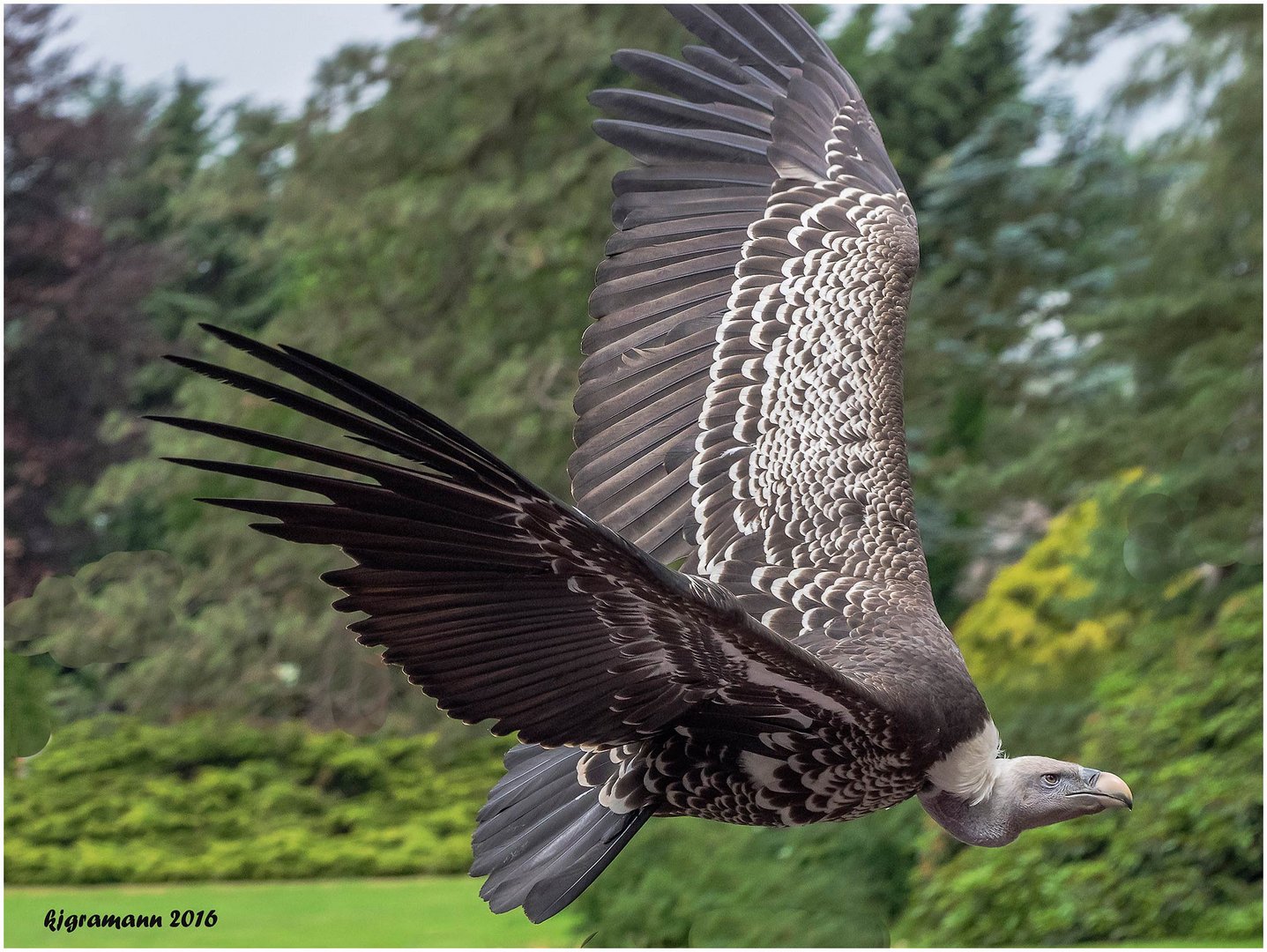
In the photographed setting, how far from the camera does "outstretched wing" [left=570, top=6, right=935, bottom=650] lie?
3586 mm

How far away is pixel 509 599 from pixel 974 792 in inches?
43.1

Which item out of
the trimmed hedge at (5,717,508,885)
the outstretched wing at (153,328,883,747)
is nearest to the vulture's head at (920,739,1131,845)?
the outstretched wing at (153,328,883,747)

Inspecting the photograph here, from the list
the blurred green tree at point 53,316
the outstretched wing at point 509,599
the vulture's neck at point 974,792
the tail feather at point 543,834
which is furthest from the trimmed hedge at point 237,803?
the outstretched wing at point 509,599

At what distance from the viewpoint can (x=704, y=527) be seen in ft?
12.0

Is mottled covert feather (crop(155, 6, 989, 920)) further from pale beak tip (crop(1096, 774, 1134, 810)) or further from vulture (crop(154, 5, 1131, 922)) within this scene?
pale beak tip (crop(1096, 774, 1134, 810))

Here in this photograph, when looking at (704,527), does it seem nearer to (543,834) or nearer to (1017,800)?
(543,834)

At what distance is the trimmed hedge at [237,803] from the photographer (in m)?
9.71

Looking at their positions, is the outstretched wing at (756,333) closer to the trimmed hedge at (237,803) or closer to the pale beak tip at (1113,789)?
the pale beak tip at (1113,789)

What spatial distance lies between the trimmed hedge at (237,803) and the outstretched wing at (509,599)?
7288 mm

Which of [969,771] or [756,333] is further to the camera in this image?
[756,333]

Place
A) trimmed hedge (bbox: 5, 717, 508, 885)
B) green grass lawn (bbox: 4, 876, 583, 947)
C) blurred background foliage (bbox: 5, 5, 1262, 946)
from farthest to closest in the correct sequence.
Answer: trimmed hedge (bbox: 5, 717, 508, 885)
green grass lawn (bbox: 4, 876, 583, 947)
blurred background foliage (bbox: 5, 5, 1262, 946)

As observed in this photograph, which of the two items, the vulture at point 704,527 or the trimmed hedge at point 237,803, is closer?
the vulture at point 704,527

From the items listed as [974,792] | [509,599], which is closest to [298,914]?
[974,792]

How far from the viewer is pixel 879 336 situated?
393 centimetres
